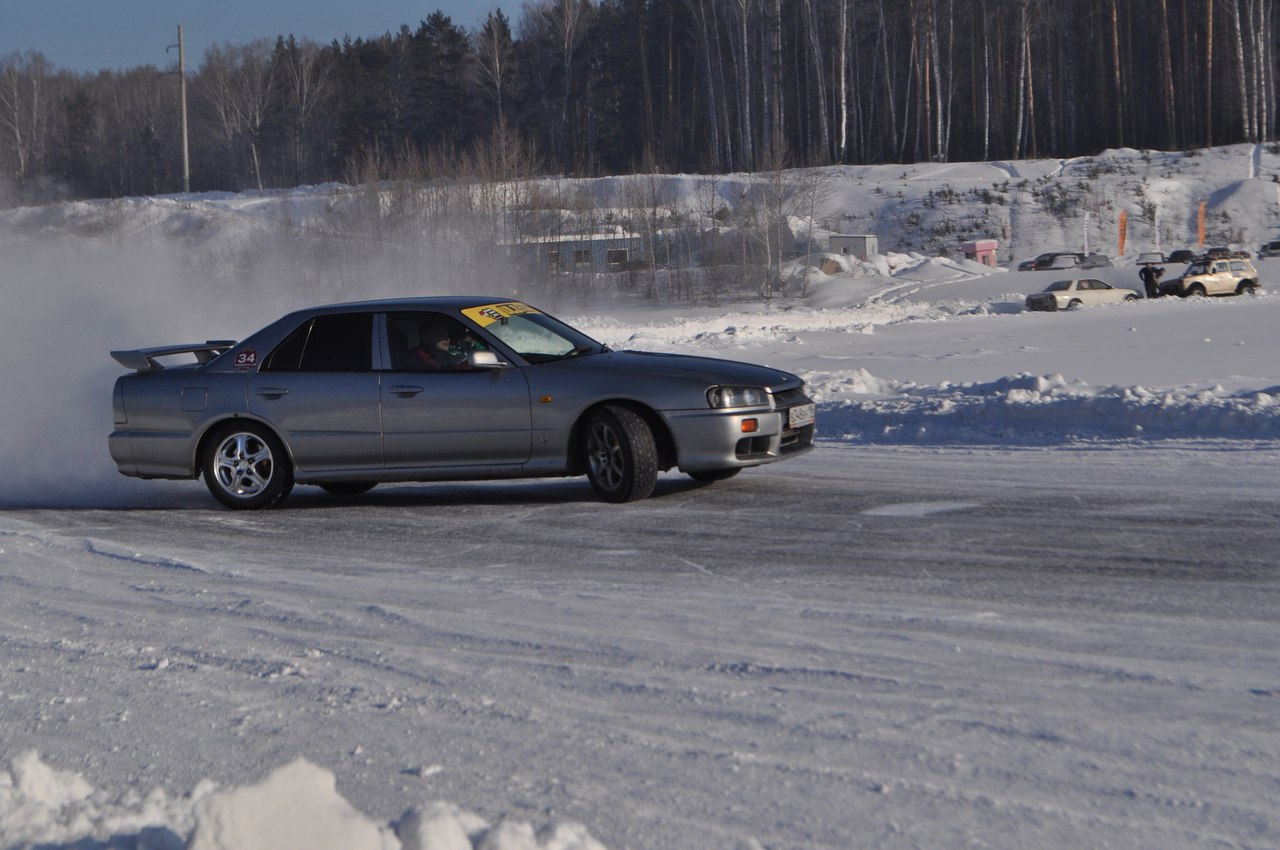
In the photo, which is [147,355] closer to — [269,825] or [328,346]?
[328,346]

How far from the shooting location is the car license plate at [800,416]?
8.78 m

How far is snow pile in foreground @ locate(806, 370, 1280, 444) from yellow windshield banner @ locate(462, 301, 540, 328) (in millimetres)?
3816

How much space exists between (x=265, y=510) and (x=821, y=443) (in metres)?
4.98

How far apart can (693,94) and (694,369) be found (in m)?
82.8

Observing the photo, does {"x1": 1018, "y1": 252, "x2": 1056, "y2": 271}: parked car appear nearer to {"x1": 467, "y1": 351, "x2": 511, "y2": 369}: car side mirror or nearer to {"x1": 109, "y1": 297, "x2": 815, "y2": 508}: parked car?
{"x1": 109, "y1": 297, "x2": 815, "y2": 508}: parked car

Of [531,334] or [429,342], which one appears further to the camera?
[531,334]

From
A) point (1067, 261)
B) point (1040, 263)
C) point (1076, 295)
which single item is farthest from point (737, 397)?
point (1067, 261)

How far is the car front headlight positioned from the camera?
8484 mm

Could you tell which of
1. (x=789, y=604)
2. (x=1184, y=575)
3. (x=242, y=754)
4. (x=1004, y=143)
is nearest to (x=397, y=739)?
(x=242, y=754)

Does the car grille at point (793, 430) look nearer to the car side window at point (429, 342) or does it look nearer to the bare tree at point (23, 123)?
the car side window at point (429, 342)

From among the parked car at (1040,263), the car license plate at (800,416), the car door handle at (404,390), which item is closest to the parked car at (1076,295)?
the parked car at (1040,263)

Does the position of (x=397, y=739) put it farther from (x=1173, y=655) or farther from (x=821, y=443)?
(x=821, y=443)

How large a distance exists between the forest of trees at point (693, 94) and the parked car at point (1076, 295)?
31.6m

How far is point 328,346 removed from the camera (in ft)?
30.1
